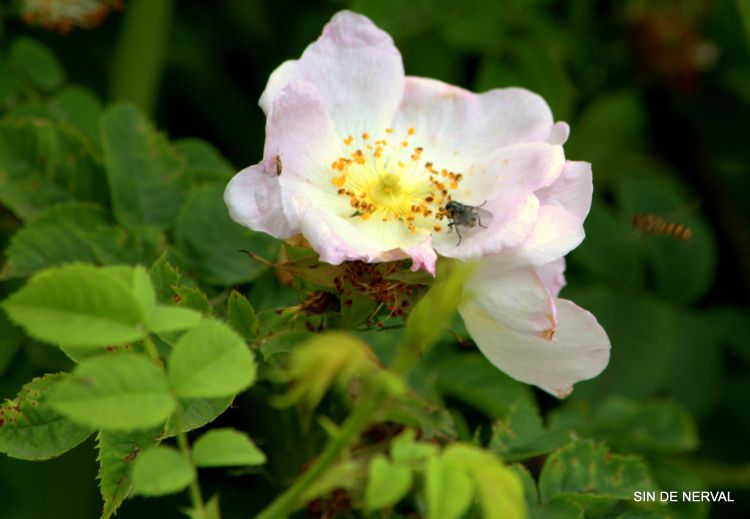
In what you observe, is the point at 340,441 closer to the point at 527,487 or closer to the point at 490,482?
the point at 490,482

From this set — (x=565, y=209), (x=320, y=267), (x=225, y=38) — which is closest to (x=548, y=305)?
(x=565, y=209)

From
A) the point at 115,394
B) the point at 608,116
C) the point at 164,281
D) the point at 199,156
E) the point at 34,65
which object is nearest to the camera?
the point at 115,394

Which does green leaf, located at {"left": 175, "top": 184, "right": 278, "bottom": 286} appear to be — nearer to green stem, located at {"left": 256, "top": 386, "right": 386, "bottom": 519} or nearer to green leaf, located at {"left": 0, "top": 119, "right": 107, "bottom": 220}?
green leaf, located at {"left": 0, "top": 119, "right": 107, "bottom": 220}

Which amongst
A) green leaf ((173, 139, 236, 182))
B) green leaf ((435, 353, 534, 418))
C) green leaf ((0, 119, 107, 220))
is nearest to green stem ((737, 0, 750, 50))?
green leaf ((435, 353, 534, 418))

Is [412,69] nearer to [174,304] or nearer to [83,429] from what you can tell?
[174,304]

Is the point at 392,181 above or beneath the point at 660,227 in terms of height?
above

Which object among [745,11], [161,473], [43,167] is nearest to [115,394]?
[161,473]

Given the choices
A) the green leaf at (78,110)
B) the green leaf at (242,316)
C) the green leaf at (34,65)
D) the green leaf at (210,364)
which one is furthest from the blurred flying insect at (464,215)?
the green leaf at (34,65)
